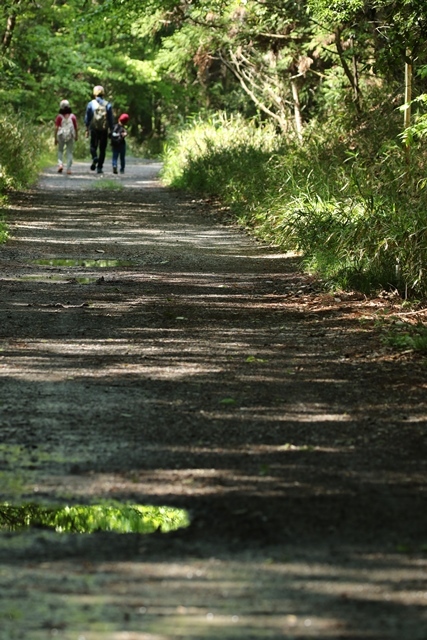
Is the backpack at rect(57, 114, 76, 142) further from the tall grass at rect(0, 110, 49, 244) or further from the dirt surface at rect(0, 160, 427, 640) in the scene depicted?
the dirt surface at rect(0, 160, 427, 640)

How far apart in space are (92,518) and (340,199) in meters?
9.47

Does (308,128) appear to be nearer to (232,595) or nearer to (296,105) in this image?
(296,105)

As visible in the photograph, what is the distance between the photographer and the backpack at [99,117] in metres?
29.4

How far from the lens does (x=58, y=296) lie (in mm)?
11047

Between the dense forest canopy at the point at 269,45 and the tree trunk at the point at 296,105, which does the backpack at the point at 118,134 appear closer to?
the dense forest canopy at the point at 269,45

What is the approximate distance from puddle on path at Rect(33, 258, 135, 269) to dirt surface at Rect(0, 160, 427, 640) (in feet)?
5.43

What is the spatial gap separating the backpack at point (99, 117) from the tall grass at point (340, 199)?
5.65m

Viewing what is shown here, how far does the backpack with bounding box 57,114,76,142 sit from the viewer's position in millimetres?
31000

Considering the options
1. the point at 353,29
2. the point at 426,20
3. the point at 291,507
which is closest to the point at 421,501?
the point at 291,507

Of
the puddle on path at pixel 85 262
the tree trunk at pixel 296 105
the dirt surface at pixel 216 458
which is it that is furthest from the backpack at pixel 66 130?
the dirt surface at pixel 216 458

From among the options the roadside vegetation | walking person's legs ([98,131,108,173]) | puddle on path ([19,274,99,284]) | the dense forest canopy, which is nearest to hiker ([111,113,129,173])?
walking person's legs ([98,131,108,173])

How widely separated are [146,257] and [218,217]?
5.80m

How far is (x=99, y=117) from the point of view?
96.9 feet

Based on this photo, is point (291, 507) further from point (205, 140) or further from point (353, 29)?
point (205, 140)
